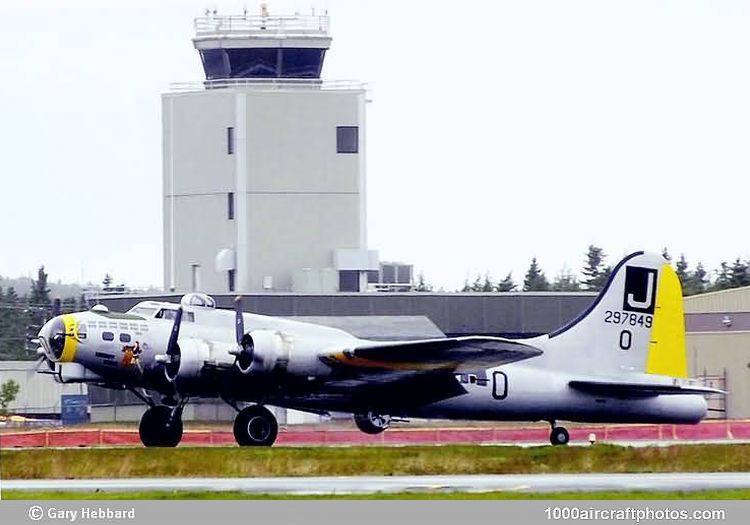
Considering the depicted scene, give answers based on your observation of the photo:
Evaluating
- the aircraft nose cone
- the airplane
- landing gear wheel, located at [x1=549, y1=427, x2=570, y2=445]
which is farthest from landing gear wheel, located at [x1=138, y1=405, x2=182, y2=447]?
landing gear wheel, located at [x1=549, y1=427, x2=570, y2=445]

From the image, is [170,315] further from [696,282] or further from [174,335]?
[696,282]

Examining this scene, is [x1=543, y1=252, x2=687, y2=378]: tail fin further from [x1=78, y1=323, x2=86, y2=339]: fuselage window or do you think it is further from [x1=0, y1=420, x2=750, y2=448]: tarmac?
[x1=78, y1=323, x2=86, y2=339]: fuselage window

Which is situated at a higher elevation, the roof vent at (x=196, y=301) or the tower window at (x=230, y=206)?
the tower window at (x=230, y=206)

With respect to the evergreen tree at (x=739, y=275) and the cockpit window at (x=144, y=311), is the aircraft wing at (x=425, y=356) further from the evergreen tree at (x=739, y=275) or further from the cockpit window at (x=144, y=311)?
the evergreen tree at (x=739, y=275)

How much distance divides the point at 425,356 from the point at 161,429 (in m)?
5.38

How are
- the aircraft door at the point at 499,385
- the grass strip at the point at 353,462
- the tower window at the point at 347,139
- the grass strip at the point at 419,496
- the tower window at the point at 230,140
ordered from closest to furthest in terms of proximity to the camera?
the grass strip at the point at 419,496 < the grass strip at the point at 353,462 < the aircraft door at the point at 499,385 < the tower window at the point at 230,140 < the tower window at the point at 347,139

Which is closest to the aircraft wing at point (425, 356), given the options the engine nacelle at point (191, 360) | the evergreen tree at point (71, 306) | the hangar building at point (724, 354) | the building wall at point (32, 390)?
the engine nacelle at point (191, 360)

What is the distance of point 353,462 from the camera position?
31531 millimetres

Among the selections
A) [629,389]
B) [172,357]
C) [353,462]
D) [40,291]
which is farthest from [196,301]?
[40,291]

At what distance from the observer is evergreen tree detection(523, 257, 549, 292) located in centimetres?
10061

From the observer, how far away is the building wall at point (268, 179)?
2758 inches

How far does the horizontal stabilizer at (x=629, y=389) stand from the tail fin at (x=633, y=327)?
697 mm

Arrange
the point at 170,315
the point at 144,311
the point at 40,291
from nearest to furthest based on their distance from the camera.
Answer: the point at 170,315 < the point at 144,311 < the point at 40,291
